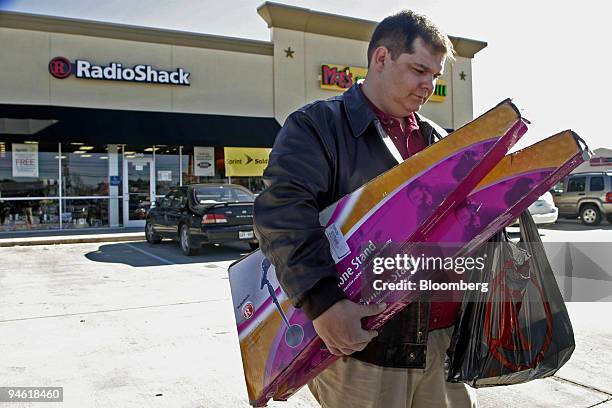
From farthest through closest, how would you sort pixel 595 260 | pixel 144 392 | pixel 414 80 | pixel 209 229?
1. pixel 209 229
2. pixel 595 260
3. pixel 144 392
4. pixel 414 80

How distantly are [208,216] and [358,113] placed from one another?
9.18m

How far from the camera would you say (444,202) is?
59.7 inches

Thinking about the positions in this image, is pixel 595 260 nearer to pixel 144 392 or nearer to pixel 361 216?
pixel 144 392

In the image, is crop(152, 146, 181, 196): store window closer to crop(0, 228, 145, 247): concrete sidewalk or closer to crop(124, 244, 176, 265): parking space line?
crop(0, 228, 145, 247): concrete sidewalk

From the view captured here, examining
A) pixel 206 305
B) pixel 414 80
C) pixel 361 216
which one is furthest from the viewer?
pixel 206 305

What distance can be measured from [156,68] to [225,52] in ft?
7.80

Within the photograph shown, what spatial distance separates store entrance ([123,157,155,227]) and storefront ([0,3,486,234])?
0.03 meters

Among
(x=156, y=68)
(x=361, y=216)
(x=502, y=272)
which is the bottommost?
(x=502, y=272)

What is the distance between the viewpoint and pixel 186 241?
442 inches

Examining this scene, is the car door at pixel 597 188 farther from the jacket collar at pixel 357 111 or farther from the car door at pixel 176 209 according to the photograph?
the jacket collar at pixel 357 111

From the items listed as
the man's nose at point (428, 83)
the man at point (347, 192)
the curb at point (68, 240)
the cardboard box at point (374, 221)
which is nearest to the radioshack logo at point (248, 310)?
the cardboard box at point (374, 221)

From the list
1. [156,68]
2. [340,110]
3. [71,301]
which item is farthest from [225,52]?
[340,110]

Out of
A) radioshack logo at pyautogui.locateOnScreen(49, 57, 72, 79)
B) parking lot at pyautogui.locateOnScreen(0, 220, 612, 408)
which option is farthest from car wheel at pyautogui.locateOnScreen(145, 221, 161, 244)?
radioshack logo at pyautogui.locateOnScreen(49, 57, 72, 79)

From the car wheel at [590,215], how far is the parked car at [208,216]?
1244 centimetres
